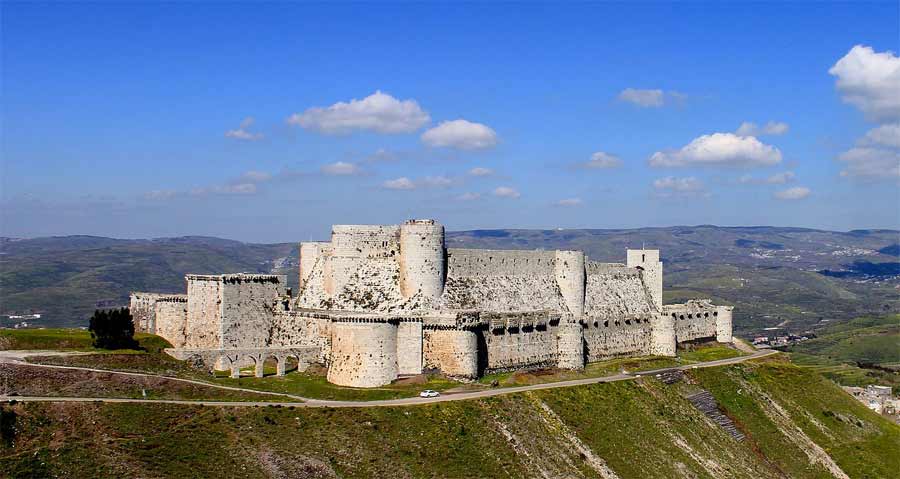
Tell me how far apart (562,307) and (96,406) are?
4970 centimetres

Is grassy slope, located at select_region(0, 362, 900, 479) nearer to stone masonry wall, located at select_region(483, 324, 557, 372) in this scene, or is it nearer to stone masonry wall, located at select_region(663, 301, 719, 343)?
stone masonry wall, located at select_region(483, 324, 557, 372)

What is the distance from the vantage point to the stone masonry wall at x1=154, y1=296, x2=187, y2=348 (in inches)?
3371

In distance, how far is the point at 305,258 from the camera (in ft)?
301

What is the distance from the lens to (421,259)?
8419 cm

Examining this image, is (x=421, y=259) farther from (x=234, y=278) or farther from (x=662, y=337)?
(x=662, y=337)

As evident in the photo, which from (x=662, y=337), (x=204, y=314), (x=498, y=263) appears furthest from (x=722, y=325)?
(x=204, y=314)

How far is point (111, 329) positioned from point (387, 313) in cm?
2306

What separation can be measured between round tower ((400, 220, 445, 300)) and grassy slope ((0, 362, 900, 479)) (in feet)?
47.4

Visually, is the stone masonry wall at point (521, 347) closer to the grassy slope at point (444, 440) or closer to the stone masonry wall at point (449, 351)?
the stone masonry wall at point (449, 351)

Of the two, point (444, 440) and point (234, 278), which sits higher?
point (234, 278)

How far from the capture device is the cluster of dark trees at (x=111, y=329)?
257ft

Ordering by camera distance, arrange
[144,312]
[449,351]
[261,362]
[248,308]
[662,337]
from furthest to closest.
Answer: [662,337] < [144,312] < [248,308] < [261,362] < [449,351]

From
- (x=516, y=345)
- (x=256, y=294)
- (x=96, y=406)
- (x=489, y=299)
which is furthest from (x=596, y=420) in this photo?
(x=96, y=406)

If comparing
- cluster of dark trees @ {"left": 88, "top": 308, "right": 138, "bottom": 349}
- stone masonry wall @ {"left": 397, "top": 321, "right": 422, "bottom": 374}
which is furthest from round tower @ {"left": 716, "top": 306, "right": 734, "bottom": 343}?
cluster of dark trees @ {"left": 88, "top": 308, "right": 138, "bottom": 349}
